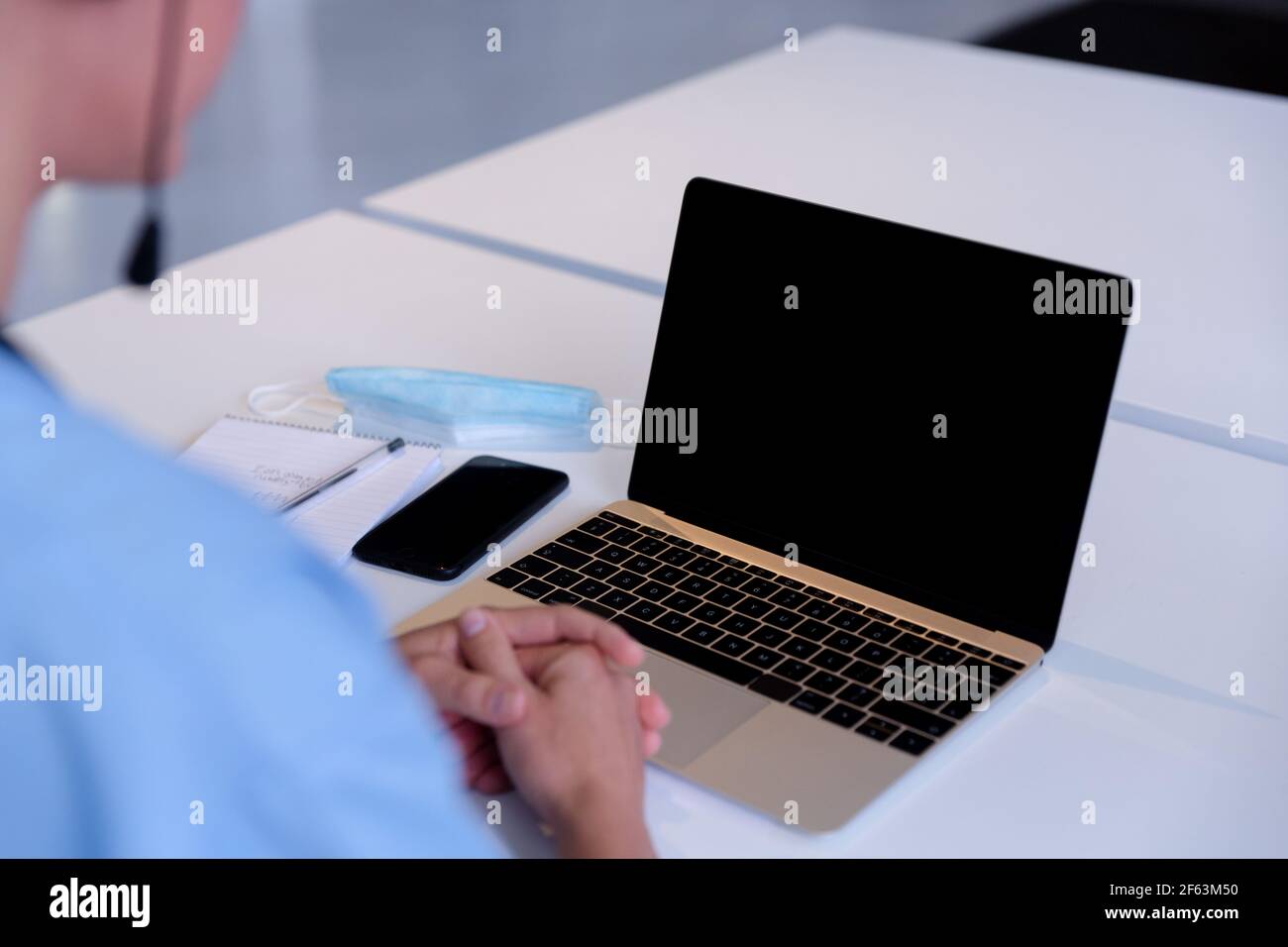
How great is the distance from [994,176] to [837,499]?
3.28ft

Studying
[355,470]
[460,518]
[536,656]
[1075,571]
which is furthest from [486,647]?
[1075,571]

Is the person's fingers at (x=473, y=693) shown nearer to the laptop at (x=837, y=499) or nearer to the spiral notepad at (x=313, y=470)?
the laptop at (x=837, y=499)

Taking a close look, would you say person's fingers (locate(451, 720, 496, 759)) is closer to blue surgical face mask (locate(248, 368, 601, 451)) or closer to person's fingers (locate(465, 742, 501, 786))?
person's fingers (locate(465, 742, 501, 786))

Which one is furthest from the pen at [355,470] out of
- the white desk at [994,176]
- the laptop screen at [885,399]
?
the white desk at [994,176]

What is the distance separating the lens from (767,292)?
1.21 metres

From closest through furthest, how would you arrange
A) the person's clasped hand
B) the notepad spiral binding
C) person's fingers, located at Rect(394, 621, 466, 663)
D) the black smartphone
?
the person's clasped hand
person's fingers, located at Rect(394, 621, 466, 663)
the black smartphone
the notepad spiral binding

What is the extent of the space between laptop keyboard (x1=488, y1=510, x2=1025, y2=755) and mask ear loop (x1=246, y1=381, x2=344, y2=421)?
1.25ft

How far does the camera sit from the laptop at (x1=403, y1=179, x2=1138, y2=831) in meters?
1.00

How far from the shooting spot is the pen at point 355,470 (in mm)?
1275

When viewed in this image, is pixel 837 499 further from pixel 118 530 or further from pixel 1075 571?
pixel 118 530

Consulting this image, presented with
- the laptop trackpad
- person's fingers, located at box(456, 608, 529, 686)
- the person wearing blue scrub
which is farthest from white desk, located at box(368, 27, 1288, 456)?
the person wearing blue scrub

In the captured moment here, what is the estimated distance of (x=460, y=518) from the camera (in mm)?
1256
